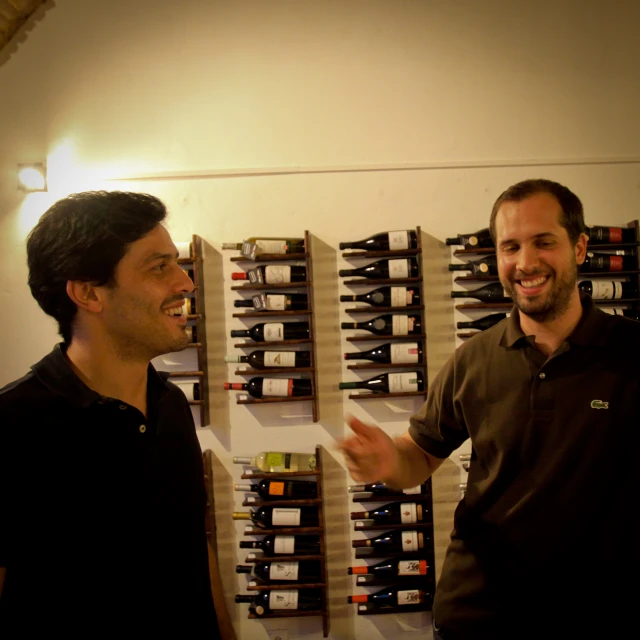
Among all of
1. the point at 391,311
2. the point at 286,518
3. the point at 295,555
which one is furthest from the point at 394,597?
the point at 391,311

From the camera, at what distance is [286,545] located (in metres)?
2.83

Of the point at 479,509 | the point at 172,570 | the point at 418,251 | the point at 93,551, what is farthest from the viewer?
the point at 418,251

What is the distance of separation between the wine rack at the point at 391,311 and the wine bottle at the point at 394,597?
Result: 3.84ft

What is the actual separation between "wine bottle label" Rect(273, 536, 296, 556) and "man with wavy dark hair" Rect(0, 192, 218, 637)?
4.99 feet

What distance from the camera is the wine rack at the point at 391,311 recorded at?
9.34 feet

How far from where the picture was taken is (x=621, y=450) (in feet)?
4.37

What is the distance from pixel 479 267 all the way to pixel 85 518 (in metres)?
2.43

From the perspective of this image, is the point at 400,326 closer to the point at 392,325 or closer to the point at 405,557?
the point at 392,325

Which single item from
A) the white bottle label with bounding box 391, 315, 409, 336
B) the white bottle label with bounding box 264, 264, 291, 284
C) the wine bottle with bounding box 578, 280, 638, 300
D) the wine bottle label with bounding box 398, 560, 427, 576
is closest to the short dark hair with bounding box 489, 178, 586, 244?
the white bottle label with bounding box 391, 315, 409, 336

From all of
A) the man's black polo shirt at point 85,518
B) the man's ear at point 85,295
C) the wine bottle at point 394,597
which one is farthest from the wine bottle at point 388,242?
the wine bottle at point 394,597

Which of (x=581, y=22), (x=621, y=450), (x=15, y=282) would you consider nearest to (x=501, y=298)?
(x=621, y=450)

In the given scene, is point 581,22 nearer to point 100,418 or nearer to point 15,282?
point 100,418

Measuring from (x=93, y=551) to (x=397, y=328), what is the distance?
2055 millimetres

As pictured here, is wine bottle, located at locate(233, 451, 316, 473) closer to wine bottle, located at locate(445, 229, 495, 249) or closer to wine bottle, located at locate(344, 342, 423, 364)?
wine bottle, located at locate(344, 342, 423, 364)
